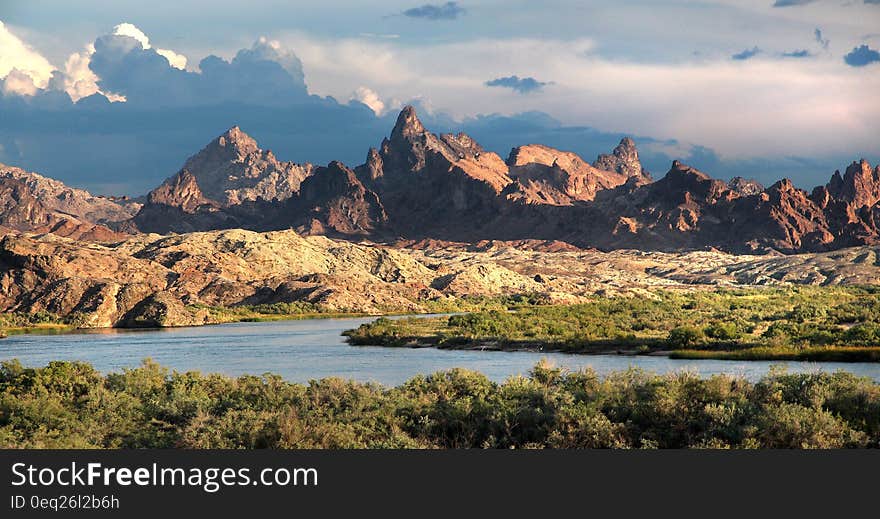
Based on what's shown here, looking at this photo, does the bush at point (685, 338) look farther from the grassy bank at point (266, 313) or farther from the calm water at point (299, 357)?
the grassy bank at point (266, 313)

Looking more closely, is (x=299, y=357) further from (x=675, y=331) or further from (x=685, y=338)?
(x=685, y=338)

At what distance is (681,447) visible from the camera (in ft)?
101

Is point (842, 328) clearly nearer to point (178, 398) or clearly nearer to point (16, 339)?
point (178, 398)

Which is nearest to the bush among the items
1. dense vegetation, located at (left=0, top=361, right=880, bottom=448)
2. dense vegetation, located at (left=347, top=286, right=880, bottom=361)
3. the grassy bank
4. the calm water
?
dense vegetation, located at (left=347, top=286, right=880, bottom=361)

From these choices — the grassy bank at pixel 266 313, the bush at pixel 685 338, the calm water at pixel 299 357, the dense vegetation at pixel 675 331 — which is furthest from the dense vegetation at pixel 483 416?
the grassy bank at pixel 266 313

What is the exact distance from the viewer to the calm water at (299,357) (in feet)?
207

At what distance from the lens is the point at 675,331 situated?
7769 cm

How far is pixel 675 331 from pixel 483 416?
155ft

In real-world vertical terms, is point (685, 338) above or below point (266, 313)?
above

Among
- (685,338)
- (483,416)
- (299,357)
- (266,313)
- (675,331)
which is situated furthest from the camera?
(266,313)

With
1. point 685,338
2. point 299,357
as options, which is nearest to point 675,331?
point 685,338

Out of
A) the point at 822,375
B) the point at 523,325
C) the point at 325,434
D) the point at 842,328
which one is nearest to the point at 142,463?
the point at 325,434

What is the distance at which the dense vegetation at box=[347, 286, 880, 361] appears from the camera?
71062mm

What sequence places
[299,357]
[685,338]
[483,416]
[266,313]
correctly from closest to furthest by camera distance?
[483,416]
[685,338]
[299,357]
[266,313]
